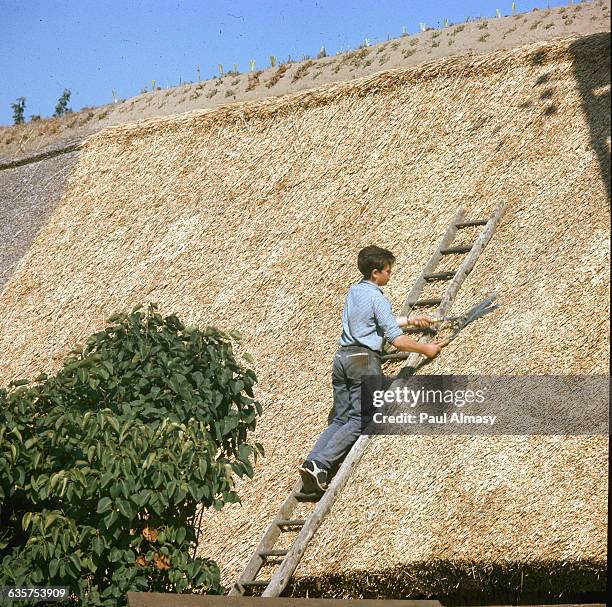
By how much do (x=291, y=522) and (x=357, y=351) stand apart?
138cm

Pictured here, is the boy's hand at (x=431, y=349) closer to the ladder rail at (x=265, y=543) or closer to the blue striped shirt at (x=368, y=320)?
the blue striped shirt at (x=368, y=320)

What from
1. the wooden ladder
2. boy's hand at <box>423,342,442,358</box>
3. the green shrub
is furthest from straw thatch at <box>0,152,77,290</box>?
boy's hand at <box>423,342,442,358</box>

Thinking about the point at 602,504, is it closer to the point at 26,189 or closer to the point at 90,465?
the point at 90,465

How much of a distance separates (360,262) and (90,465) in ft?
8.70

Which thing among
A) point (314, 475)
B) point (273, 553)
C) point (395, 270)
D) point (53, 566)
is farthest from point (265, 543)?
point (395, 270)

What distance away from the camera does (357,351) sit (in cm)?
789

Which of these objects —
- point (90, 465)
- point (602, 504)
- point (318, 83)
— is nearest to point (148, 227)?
point (318, 83)

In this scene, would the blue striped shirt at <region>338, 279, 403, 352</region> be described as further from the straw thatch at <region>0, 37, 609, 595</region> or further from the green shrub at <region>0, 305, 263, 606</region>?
the green shrub at <region>0, 305, 263, 606</region>

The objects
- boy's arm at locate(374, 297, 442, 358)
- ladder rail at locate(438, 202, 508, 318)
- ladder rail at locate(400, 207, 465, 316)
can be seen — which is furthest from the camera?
ladder rail at locate(400, 207, 465, 316)

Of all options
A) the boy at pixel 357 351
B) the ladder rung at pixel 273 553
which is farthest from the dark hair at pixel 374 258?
the ladder rung at pixel 273 553

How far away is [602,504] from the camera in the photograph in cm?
682

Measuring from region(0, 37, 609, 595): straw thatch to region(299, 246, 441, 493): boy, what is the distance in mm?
232

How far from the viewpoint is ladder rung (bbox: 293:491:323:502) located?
24.8ft

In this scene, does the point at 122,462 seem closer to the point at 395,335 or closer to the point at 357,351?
the point at 357,351
